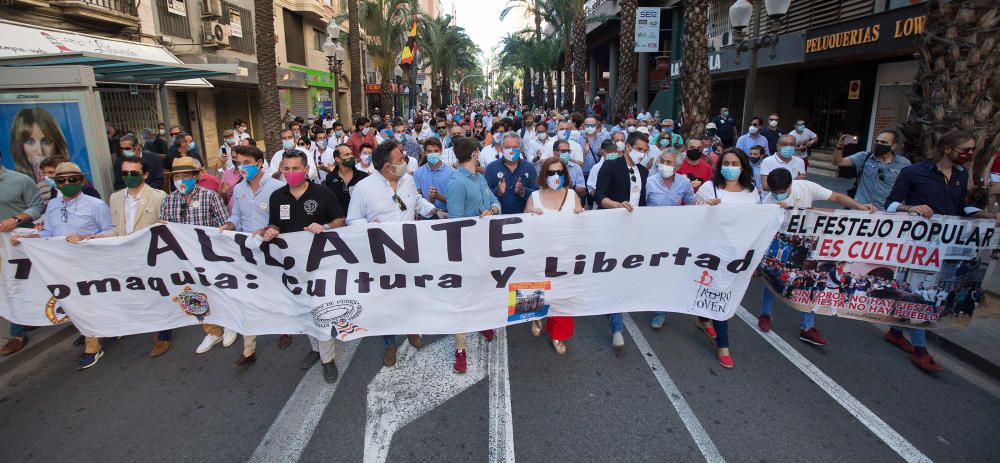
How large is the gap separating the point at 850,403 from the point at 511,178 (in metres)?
3.74

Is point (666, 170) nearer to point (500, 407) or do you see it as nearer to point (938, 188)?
point (938, 188)

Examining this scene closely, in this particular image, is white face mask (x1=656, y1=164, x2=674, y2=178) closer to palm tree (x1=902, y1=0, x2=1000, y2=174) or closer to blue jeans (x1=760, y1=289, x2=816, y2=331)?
blue jeans (x1=760, y1=289, x2=816, y2=331)

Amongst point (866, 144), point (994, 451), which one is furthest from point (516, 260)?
point (866, 144)

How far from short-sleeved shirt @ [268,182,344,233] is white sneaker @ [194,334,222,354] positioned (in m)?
1.61

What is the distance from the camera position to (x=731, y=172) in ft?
15.6

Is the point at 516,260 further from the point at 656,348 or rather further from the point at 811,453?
the point at 811,453

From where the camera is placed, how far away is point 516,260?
175 inches

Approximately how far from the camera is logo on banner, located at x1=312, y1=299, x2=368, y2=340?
14.2 feet

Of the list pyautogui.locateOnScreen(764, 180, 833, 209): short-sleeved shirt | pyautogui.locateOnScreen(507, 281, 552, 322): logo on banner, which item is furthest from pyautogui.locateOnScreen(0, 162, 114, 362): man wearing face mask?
pyautogui.locateOnScreen(764, 180, 833, 209): short-sleeved shirt

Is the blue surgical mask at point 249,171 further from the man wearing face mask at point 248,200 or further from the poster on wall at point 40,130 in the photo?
the poster on wall at point 40,130

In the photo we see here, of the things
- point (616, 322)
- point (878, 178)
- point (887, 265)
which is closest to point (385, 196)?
point (616, 322)

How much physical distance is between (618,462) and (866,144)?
53.5ft

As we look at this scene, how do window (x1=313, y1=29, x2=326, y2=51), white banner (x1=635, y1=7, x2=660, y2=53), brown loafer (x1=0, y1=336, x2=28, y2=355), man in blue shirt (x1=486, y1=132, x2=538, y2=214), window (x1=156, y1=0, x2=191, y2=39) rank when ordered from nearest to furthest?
brown loafer (x1=0, y1=336, x2=28, y2=355), man in blue shirt (x1=486, y1=132, x2=538, y2=214), window (x1=156, y1=0, x2=191, y2=39), white banner (x1=635, y1=7, x2=660, y2=53), window (x1=313, y1=29, x2=326, y2=51)

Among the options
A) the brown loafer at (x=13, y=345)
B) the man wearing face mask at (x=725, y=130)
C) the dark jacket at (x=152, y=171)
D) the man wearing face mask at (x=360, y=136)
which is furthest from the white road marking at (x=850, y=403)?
the man wearing face mask at (x=725, y=130)
